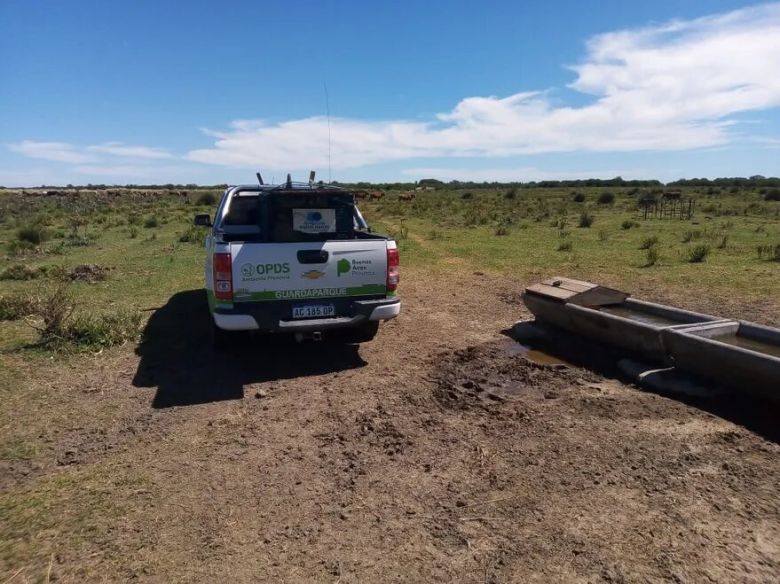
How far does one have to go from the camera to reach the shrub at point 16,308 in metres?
8.04

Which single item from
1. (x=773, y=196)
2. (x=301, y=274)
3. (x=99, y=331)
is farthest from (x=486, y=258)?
(x=773, y=196)

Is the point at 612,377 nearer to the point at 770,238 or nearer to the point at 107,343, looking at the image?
the point at 107,343

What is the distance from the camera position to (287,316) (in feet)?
19.7

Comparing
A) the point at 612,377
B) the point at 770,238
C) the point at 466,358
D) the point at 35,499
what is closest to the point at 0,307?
the point at 35,499

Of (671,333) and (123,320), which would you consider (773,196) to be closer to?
(671,333)

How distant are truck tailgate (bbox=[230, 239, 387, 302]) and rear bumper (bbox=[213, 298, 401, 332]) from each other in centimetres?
9

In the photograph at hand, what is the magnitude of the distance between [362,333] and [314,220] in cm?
157

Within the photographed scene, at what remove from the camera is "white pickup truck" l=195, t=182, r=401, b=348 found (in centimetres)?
579

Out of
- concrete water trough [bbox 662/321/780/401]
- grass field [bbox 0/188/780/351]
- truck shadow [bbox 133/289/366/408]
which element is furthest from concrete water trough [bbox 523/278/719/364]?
grass field [bbox 0/188/780/351]

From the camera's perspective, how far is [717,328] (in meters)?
6.09

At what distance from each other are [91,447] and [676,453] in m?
4.56

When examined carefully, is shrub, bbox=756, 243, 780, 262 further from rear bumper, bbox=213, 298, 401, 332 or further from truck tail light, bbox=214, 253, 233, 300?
truck tail light, bbox=214, 253, 233, 300

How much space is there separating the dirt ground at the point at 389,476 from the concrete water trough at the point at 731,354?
0.27 m

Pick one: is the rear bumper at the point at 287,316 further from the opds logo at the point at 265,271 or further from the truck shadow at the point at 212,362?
the truck shadow at the point at 212,362
